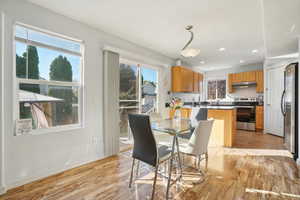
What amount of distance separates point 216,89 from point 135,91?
188 inches

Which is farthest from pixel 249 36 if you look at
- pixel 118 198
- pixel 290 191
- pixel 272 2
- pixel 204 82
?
pixel 204 82

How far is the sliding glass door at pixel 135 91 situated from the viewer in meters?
3.78

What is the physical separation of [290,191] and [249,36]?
2888 mm

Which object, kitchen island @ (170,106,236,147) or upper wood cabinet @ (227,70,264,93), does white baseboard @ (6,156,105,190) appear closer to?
kitchen island @ (170,106,236,147)

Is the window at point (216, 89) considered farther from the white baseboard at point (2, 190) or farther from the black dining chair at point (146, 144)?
the white baseboard at point (2, 190)

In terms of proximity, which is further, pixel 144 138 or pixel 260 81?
pixel 260 81

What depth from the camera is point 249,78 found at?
606cm

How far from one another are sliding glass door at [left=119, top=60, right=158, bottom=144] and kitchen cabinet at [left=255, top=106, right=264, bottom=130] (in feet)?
13.1

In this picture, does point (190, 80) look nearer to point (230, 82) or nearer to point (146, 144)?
point (230, 82)

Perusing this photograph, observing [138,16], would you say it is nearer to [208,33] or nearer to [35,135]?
[208,33]

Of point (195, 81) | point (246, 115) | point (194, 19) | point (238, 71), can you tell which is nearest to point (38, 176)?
point (194, 19)

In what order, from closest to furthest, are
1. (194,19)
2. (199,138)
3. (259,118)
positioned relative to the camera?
(199,138) < (194,19) < (259,118)

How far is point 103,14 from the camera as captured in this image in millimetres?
2508

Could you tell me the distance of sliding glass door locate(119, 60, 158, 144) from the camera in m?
3.78
